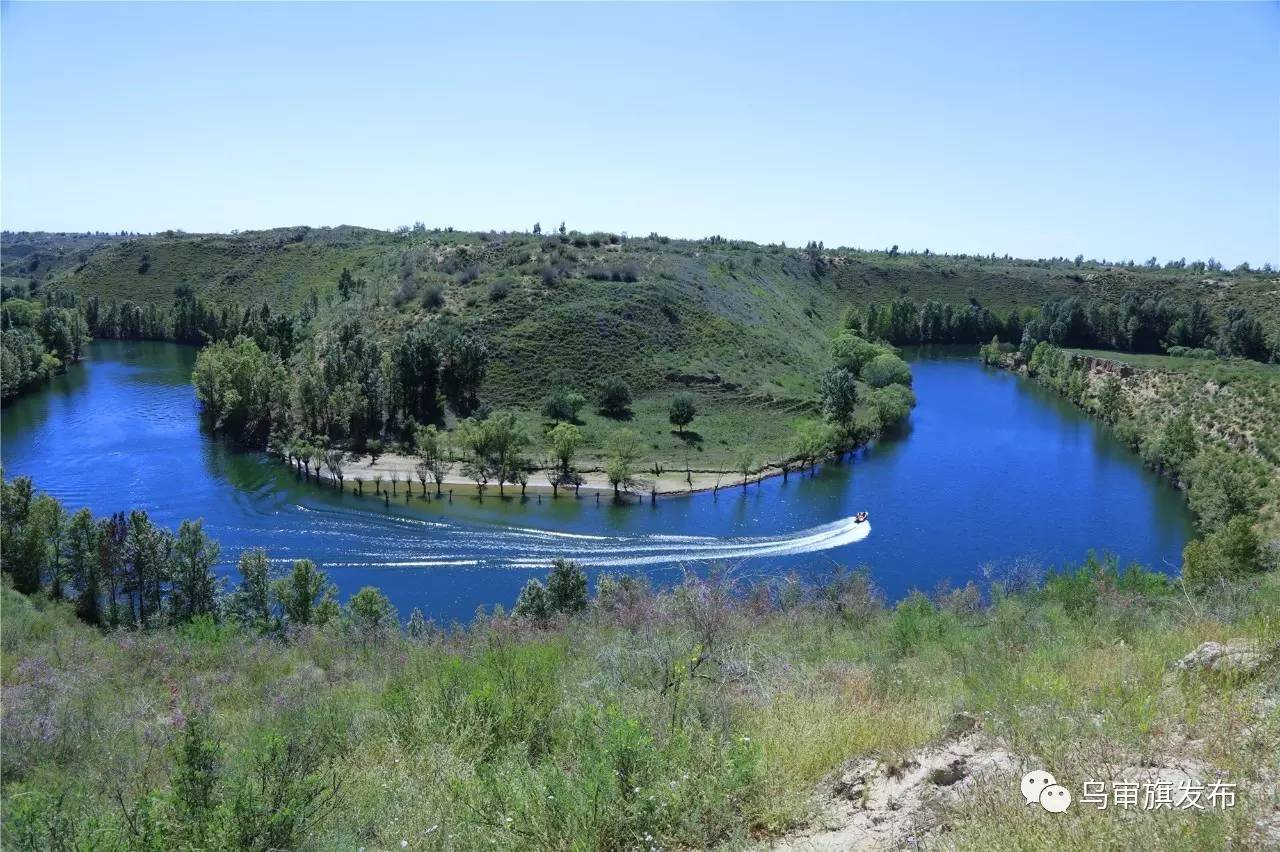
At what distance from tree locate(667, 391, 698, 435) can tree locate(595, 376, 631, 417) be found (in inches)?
170

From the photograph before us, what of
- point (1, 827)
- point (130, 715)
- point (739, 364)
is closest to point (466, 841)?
point (1, 827)

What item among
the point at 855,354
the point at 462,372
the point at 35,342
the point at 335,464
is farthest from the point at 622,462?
the point at 35,342

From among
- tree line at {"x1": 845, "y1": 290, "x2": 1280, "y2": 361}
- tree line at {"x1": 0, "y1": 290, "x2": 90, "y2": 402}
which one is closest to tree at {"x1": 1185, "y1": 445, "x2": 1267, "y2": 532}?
tree line at {"x1": 845, "y1": 290, "x2": 1280, "y2": 361}

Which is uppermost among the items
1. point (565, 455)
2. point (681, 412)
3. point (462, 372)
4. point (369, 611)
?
point (462, 372)

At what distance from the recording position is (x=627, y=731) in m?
7.38

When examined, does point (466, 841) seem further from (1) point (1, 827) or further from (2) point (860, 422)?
(2) point (860, 422)

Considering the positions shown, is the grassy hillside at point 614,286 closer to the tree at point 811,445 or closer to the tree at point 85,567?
the tree at point 811,445

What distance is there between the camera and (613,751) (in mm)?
7422

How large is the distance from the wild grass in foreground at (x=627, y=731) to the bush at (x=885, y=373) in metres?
65.7

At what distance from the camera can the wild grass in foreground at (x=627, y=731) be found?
6.67 metres

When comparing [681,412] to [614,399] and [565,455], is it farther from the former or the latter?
[565,455]

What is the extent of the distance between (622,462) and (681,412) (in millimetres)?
12674

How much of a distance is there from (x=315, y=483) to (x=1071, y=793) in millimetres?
54364

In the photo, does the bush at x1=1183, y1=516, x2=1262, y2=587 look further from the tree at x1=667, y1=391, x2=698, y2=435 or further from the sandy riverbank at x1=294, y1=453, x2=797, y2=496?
the tree at x1=667, y1=391, x2=698, y2=435
